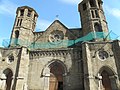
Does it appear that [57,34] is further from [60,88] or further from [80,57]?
[60,88]

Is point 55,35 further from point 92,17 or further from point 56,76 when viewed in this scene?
point 56,76

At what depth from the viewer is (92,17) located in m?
21.0

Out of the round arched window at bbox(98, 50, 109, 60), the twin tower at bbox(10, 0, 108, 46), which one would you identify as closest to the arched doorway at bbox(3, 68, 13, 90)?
the twin tower at bbox(10, 0, 108, 46)

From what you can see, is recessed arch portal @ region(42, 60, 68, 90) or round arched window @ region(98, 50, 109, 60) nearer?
round arched window @ region(98, 50, 109, 60)

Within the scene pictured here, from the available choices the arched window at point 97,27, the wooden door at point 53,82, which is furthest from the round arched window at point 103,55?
the wooden door at point 53,82

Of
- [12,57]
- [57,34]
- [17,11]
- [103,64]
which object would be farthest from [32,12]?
[103,64]

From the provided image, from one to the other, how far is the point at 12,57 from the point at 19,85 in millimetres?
3858

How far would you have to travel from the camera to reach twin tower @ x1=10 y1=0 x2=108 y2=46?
793 inches

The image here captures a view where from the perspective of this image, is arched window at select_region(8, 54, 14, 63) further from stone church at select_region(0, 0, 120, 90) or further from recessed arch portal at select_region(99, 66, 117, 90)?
recessed arch portal at select_region(99, 66, 117, 90)

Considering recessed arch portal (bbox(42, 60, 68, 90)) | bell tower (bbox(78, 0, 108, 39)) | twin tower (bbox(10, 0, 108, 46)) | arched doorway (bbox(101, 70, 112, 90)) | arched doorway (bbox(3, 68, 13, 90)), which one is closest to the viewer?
arched doorway (bbox(101, 70, 112, 90))

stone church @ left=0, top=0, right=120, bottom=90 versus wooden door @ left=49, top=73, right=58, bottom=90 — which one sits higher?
stone church @ left=0, top=0, right=120, bottom=90

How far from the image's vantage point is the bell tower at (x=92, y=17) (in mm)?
19828

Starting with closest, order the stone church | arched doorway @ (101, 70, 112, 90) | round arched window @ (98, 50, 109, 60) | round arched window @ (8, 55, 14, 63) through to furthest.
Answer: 1. arched doorway @ (101, 70, 112, 90)
2. the stone church
3. round arched window @ (98, 50, 109, 60)
4. round arched window @ (8, 55, 14, 63)

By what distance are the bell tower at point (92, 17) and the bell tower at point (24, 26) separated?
7694 mm
